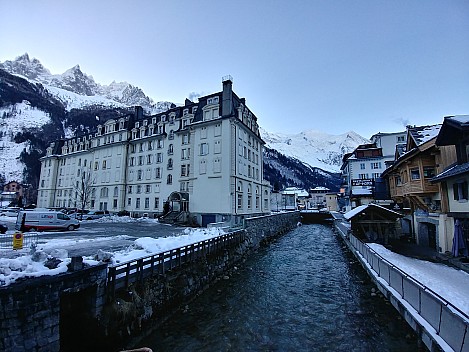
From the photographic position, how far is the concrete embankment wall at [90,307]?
6.60 metres

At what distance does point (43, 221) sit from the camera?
2511 cm

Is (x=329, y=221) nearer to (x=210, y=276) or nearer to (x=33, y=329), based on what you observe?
(x=210, y=276)

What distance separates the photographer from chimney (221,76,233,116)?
3584 cm

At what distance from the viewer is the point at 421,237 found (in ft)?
77.5

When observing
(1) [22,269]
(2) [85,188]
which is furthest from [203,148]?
(2) [85,188]

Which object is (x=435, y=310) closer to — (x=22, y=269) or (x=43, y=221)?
(x=22, y=269)

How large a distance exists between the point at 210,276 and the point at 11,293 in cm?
1201

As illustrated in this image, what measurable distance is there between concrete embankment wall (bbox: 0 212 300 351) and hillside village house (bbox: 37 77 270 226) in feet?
62.2

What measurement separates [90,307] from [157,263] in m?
3.83

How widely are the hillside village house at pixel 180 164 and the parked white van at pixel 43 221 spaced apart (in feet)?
47.4

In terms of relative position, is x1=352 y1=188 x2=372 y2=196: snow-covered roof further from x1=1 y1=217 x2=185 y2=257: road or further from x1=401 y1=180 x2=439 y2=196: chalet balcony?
x1=1 y1=217 x2=185 y2=257: road

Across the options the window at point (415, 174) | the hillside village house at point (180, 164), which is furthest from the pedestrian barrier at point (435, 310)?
the hillside village house at point (180, 164)

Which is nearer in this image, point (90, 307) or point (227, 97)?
point (90, 307)

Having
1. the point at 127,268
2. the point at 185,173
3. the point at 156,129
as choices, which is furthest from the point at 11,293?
the point at 156,129
